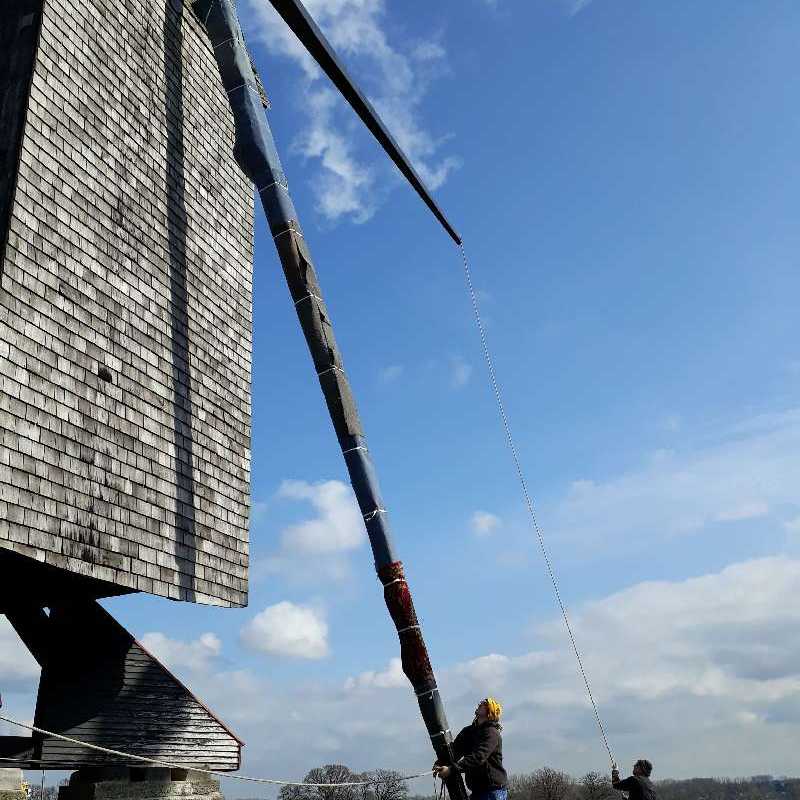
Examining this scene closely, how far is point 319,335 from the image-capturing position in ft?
40.5

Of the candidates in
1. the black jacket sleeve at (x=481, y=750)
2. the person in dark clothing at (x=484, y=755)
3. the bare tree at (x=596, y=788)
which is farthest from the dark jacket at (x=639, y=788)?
the bare tree at (x=596, y=788)

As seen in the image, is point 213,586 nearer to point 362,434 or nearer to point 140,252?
point 362,434

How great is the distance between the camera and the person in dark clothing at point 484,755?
6359 mm

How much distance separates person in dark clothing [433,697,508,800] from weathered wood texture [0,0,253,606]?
18.8ft

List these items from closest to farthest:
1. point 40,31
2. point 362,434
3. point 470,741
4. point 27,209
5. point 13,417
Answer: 1. point 470,741
2. point 13,417
3. point 27,209
4. point 40,31
5. point 362,434

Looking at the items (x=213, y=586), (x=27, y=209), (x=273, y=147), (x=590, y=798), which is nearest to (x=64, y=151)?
(x=27, y=209)

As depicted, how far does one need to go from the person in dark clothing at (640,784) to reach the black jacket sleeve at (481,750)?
96.5 inches

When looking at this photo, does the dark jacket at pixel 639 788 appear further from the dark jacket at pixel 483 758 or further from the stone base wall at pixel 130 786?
the stone base wall at pixel 130 786

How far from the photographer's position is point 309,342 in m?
12.4

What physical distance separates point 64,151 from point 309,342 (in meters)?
4.19

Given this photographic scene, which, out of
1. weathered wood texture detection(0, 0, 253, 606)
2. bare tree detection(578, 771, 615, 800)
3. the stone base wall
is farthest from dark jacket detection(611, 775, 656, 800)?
bare tree detection(578, 771, 615, 800)

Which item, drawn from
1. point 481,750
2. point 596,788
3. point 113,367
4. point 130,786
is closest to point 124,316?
point 113,367

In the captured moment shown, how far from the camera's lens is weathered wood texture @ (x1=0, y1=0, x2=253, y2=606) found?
32.7 ft

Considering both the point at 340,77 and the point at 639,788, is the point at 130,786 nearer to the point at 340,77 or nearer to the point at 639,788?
the point at 639,788
